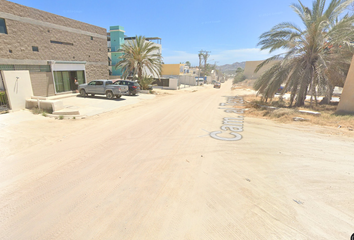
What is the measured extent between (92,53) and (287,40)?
19381mm

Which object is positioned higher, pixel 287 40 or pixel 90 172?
pixel 287 40

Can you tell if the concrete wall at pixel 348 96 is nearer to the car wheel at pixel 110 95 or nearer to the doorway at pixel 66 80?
the car wheel at pixel 110 95

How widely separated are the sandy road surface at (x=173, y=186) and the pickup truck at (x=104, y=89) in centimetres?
964

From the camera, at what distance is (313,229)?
9.67ft

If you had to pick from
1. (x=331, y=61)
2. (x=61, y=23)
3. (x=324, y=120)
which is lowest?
(x=324, y=120)

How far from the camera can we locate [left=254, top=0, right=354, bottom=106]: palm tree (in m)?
11.4

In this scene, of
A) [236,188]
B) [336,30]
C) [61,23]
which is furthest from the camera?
[61,23]

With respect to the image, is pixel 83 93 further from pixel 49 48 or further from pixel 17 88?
pixel 17 88

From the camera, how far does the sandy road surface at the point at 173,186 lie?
2.98 m

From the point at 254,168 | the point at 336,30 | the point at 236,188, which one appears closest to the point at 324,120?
the point at 336,30

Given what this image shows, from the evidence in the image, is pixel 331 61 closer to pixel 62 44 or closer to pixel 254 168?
pixel 254 168

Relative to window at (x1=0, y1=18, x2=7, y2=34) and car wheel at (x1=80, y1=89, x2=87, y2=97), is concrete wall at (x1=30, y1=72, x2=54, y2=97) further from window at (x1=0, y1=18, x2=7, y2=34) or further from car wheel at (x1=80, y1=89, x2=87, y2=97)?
window at (x1=0, y1=18, x2=7, y2=34)

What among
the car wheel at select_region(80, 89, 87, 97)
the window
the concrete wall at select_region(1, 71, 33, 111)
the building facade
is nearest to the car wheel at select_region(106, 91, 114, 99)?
the car wheel at select_region(80, 89, 87, 97)

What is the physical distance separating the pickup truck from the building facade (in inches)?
109
